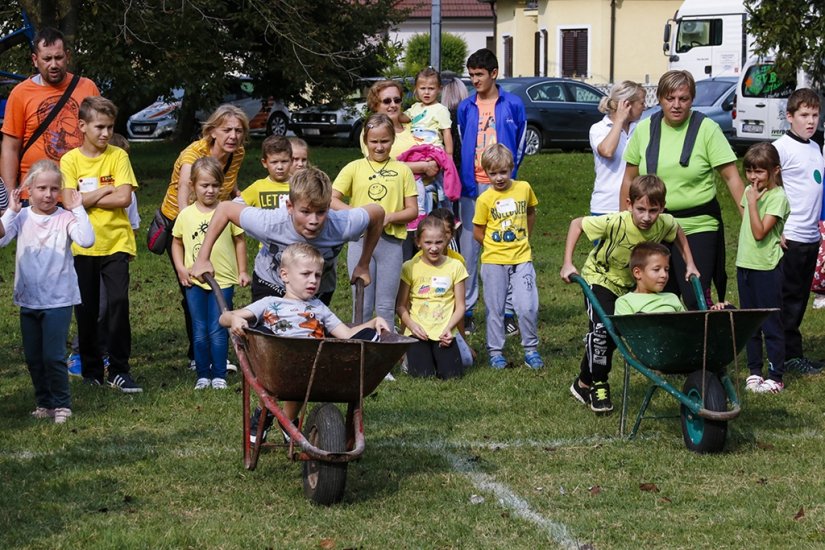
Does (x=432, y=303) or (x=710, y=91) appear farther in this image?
(x=710, y=91)

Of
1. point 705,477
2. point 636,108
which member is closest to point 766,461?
point 705,477

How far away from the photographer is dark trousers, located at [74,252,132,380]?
8.78m

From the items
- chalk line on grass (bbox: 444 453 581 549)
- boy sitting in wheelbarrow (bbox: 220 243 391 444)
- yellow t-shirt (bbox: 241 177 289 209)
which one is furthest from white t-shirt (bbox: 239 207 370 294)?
yellow t-shirt (bbox: 241 177 289 209)

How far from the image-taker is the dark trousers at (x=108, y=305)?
28.8 feet

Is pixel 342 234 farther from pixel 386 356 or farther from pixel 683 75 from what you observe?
pixel 683 75

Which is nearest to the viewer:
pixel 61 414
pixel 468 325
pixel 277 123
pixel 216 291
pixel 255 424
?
pixel 216 291

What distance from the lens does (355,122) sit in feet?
112

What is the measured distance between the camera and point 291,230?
6.80 meters

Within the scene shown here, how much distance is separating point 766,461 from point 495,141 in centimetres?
431

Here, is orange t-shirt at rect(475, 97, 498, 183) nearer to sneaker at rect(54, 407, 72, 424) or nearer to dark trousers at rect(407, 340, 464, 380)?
dark trousers at rect(407, 340, 464, 380)

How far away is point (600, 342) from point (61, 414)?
3156 millimetres

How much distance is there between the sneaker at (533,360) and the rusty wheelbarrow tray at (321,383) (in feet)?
11.5

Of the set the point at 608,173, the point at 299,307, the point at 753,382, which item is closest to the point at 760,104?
the point at 608,173

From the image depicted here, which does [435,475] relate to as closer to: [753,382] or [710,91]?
[753,382]
